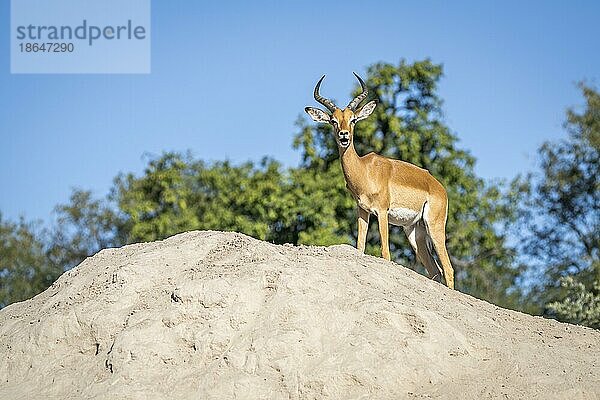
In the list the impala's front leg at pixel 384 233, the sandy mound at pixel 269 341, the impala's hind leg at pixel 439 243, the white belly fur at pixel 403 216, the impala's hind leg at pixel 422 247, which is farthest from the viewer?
the impala's hind leg at pixel 422 247

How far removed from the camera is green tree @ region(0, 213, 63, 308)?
4225cm

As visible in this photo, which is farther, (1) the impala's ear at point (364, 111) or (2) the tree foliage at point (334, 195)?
(2) the tree foliage at point (334, 195)

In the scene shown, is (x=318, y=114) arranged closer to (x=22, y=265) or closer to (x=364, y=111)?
(x=364, y=111)

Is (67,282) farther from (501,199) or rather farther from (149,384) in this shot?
(501,199)

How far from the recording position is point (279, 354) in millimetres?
10547

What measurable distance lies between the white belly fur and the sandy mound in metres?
3.28

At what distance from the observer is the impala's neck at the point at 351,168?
15.4 meters

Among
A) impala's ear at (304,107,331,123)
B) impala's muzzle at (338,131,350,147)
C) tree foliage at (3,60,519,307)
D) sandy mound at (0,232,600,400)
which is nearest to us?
sandy mound at (0,232,600,400)

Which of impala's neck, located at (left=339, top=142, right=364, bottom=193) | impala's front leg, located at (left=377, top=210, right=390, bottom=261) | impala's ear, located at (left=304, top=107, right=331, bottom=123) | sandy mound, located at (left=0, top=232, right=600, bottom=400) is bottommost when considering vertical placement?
sandy mound, located at (left=0, top=232, right=600, bottom=400)

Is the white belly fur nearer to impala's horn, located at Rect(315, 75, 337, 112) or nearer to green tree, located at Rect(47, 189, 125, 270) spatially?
impala's horn, located at Rect(315, 75, 337, 112)

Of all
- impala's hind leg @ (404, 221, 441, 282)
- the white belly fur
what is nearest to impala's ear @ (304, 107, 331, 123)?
the white belly fur

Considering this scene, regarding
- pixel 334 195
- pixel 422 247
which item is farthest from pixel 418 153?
pixel 422 247

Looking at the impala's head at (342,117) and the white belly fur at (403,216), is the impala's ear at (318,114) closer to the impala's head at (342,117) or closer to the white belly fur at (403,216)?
the impala's head at (342,117)

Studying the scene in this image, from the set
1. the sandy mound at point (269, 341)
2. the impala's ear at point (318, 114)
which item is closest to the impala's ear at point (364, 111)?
the impala's ear at point (318, 114)
